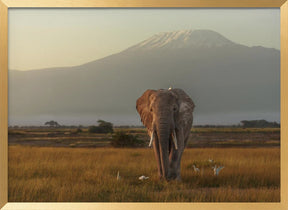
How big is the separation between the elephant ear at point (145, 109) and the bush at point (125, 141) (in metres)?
10.4

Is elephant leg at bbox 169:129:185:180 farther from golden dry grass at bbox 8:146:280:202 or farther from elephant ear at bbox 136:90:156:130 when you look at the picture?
elephant ear at bbox 136:90:156:130

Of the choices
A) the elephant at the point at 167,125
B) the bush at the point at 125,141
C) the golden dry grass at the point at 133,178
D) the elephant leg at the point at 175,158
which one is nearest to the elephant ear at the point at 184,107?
the elephant at the point at 167,125

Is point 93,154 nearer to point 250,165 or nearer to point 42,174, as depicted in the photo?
point 42,174

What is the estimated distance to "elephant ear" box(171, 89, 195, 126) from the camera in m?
10.3

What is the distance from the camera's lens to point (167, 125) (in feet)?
32.1

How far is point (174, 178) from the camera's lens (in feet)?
33.6

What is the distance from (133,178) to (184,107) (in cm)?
272

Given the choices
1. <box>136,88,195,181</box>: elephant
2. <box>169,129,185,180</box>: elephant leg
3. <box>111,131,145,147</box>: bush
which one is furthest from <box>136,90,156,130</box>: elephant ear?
<box>111,131,145,147</box>: bush

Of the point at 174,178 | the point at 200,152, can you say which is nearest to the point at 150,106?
the point at 174,178

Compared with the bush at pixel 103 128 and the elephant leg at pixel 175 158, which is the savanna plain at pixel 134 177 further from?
the bush at pixel 103 128

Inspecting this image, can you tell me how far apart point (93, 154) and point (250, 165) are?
666 cm

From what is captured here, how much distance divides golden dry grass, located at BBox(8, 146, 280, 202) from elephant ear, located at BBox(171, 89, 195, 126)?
5.44 ft

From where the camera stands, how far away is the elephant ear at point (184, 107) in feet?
33.9

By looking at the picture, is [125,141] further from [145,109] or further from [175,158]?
[175,158]
